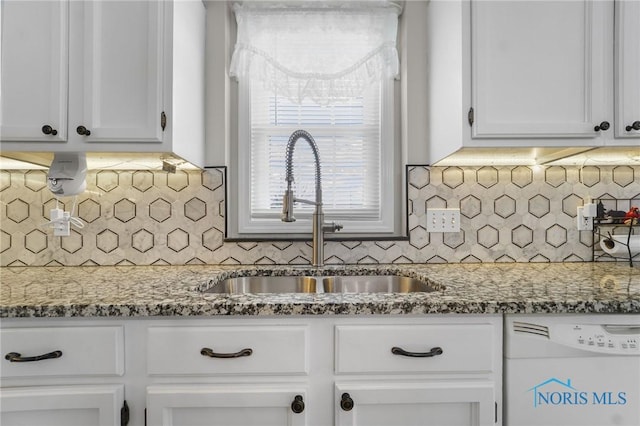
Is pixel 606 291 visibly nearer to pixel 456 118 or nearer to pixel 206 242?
pixel 456 118

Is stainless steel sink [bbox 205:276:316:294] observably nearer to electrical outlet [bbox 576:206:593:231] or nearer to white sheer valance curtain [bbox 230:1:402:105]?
white sheer valance curtain [bbox 230:1:402:105]

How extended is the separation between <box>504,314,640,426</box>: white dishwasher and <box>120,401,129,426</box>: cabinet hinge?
1036 millimetres

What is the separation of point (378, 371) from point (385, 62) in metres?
1.35

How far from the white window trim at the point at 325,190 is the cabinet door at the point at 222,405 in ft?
2.72

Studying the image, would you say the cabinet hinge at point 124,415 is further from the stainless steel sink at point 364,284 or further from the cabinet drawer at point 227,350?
the stainless steel sink at point 364,284

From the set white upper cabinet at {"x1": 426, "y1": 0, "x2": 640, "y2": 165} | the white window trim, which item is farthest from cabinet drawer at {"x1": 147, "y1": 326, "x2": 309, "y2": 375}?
white upper cabinet at {"x1": 426, "y1": 0, "x2": 640, "y2": 165}

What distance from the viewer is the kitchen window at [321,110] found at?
5.66 ft

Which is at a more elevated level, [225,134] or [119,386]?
[225,134]

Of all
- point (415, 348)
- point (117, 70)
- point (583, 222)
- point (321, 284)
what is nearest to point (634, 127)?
point (583, 222)

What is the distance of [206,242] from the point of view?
65.7 inches

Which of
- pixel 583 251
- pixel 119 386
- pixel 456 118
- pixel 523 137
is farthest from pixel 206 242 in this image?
pixel 583 251

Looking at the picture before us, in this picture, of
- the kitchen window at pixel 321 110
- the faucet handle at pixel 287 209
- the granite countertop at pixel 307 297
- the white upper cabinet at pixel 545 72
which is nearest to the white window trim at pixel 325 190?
the kitchen window at pixel 321 110

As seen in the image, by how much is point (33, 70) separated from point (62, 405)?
1.08 m

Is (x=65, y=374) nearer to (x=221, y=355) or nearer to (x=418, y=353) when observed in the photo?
(x=221, y=355)
